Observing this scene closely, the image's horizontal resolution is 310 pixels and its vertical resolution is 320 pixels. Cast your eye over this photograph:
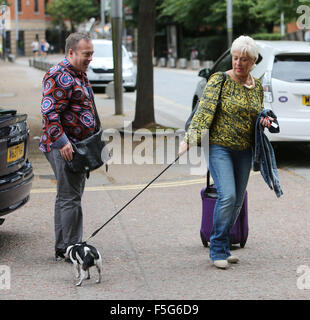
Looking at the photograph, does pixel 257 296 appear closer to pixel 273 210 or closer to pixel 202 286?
pixel 202 286

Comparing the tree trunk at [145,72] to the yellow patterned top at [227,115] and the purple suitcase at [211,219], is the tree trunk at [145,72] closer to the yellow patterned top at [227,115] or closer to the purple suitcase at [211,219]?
the purple suitcase at [211,219]

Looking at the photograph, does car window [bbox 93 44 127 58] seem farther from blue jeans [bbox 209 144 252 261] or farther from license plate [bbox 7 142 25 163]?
blue jeans [bbox 209 144 252 261]

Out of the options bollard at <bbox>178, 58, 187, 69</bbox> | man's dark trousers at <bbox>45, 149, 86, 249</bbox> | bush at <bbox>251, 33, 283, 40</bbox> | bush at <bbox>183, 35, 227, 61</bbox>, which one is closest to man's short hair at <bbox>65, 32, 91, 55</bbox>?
man's dark trousers at <bbox>45, 149, 86, 249</bbox>

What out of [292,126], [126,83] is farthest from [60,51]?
[292,126]

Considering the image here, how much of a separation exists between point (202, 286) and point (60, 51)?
304 ft

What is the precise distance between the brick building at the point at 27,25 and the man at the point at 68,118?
85304mm

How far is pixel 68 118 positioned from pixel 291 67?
209 inches

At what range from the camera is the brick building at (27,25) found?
88938 millimetres

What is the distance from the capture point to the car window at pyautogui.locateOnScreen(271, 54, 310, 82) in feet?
32.7

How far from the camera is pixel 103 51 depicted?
83.4ft

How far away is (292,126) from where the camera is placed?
9.88 m

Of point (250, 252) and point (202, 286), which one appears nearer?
point (202, 286)

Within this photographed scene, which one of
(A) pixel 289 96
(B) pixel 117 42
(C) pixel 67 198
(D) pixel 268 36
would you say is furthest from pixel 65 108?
(D) pixel 268 36
